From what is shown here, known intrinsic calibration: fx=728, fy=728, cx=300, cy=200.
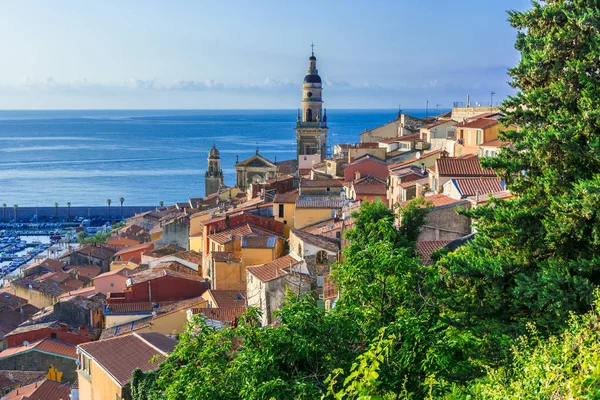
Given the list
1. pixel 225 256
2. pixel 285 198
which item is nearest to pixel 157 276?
pixel 225 256

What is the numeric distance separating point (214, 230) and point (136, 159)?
511ft

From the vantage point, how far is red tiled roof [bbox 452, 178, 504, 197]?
2545 centimetres

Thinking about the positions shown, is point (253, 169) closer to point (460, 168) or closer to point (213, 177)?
point (213, 177)

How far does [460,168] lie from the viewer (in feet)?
95.7

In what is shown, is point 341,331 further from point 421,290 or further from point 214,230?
point 214,230

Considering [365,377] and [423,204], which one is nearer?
[365,377]

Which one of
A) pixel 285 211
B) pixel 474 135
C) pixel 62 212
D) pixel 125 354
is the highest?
pixel 474 135

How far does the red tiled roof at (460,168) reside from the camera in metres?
28.6

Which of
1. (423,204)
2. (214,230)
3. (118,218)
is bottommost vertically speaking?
(118,218)

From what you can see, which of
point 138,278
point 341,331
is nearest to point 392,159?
point 138,278

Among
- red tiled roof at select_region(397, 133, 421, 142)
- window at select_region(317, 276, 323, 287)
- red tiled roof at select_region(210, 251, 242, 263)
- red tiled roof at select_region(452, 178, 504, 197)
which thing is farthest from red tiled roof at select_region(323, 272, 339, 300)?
red tiled roof at select_region(397, 133, 421, 142)

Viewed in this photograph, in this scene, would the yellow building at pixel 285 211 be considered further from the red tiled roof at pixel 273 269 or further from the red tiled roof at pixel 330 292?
the red tiled roof at pixel 330 292

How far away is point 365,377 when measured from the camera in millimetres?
8477

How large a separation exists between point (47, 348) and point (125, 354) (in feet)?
35.2
